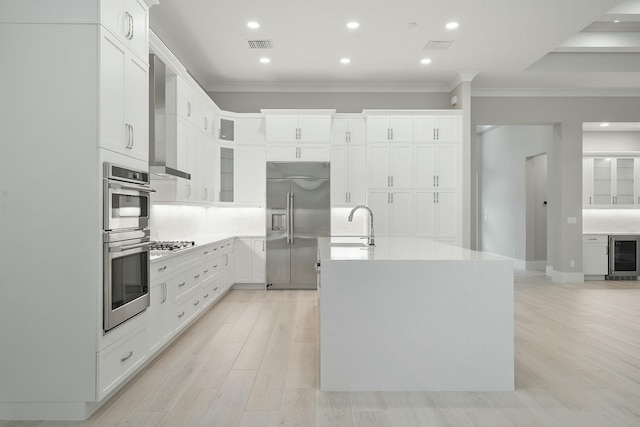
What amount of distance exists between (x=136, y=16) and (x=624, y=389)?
13.3 ft

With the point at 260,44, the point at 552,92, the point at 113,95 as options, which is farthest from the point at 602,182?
the point at 113,95

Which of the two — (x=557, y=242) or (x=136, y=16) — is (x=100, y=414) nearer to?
(x=136, y=16)

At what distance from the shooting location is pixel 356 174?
684cm

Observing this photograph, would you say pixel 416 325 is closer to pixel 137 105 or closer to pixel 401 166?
pixel 137 105

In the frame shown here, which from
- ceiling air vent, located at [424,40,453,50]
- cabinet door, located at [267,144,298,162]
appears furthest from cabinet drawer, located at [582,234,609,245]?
cabinet door, located at [267,144,298,162]

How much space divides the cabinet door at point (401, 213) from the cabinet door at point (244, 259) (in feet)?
7.09

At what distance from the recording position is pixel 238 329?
4504 millimetres

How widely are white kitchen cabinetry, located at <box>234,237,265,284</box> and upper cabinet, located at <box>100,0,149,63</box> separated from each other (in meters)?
3.88

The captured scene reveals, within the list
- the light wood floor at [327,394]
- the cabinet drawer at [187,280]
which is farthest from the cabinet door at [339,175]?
the cabinet drawer at [187,280]

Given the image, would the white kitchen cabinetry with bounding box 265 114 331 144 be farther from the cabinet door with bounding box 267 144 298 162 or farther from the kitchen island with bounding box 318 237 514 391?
the kitchen island with bounding box 318 237 514 391

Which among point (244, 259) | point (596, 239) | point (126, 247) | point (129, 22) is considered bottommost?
point (244, 259)

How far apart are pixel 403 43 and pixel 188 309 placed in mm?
3883

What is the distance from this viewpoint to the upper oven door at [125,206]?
2.59 m

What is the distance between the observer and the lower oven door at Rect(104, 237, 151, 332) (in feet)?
8.46
